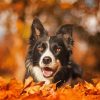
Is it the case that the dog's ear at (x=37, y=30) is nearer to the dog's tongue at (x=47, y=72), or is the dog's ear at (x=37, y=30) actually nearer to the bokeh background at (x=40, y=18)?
the dog's tongue at (x=47, y=72)

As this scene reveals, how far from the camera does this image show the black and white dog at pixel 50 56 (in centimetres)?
766

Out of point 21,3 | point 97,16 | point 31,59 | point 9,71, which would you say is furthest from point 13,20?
point 31,59

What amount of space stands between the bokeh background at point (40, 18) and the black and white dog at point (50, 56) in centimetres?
219

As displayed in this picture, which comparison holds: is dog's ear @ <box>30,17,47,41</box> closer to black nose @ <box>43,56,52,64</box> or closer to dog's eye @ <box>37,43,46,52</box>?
dog's eye @ <box>37,43,46,52</box>

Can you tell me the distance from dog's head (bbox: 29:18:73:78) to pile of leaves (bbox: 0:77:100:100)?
0.95 feet

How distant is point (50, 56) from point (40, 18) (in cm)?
333

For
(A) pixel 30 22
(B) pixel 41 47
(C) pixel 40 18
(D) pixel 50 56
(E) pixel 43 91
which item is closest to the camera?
(E) pixel 43 91

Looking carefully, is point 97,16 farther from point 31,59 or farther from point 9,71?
point 31,59

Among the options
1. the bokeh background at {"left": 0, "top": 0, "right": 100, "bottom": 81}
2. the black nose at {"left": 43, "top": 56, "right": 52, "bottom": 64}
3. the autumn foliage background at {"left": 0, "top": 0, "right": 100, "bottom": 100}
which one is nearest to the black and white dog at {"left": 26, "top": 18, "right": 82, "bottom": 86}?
the black nose at {"left": 43, "top": 56, "right": 52, "bottom": 64}

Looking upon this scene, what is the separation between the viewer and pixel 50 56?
758cm

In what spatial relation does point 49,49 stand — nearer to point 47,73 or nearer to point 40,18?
point 47,73

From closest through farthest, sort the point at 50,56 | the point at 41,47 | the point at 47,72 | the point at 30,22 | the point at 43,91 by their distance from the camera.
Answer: the point at 43,91 < the point at 50,56 < the point at 41,47 < the point at 47,72 < the point at 30,22

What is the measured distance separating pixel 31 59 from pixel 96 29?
360cm

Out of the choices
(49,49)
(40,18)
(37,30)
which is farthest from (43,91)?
(40,18)
